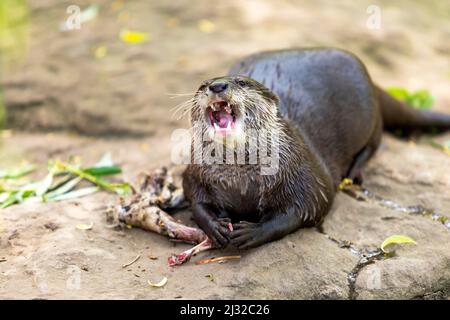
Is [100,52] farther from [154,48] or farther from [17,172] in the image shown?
[17,172]

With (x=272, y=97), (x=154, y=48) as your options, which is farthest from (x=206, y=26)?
(x=272, y=97)

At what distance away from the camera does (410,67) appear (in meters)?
5.21

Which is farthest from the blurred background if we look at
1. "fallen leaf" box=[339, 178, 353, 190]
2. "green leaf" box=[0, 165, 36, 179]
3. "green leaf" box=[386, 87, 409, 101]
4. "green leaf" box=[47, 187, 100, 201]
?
"fallen leaf" box=[339, 178, 353, 190]

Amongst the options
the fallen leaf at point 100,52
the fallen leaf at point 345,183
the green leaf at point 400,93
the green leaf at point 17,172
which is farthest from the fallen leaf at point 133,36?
the fallen leaf at point 345,183

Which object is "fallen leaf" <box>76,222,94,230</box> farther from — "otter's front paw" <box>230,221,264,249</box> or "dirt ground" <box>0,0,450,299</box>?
"otter's front paw" <box>230,221,264,249</box>

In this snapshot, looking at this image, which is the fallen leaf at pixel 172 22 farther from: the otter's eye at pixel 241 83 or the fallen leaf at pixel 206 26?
the otter's eye at pixel 241 83

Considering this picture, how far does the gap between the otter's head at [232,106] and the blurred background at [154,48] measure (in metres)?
1.64

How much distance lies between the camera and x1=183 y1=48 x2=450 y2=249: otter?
8.87 ft

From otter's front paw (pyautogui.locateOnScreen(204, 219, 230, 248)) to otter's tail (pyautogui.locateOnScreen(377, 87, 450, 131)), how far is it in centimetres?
159
